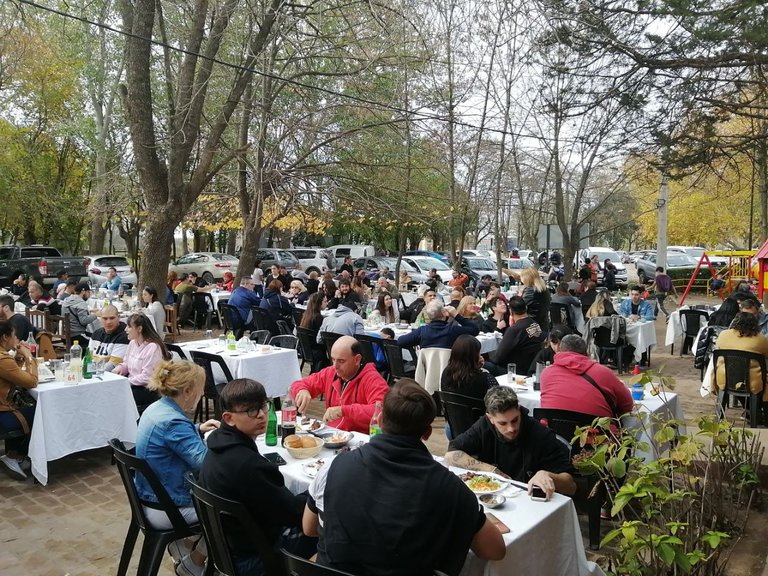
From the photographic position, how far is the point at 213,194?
570 inches

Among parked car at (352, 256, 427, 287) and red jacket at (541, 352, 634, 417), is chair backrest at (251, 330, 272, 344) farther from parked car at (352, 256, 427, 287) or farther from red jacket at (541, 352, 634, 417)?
parked car at (352, 256, 427, 287)

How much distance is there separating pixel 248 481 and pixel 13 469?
3.93 metres

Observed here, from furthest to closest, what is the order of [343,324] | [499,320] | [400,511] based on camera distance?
[499,320] → [343,324] → [400,511]

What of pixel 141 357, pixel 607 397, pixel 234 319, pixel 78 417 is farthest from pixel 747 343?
pixel 234 319

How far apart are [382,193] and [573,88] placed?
6.10 metres

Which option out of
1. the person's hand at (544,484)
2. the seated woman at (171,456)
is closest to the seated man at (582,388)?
the person's hand at (544,484)

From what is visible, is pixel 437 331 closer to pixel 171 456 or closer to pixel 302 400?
pixel 302 400

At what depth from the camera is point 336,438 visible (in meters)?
4.06

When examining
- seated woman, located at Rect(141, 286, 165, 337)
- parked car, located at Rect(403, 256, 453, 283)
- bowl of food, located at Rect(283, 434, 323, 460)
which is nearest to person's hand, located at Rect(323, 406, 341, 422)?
bowl of food, located at Rect(283, 434, 323, 460)

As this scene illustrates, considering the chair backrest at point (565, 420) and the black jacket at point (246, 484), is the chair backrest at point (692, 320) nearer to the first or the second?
the chair backrest at point (565, 420)

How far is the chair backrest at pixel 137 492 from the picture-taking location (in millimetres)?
3415

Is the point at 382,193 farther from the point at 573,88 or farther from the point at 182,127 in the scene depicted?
the point at 573,88

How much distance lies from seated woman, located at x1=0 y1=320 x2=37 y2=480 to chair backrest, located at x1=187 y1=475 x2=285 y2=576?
3.23 metres

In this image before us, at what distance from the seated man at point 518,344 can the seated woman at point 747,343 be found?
1871 millimetres
